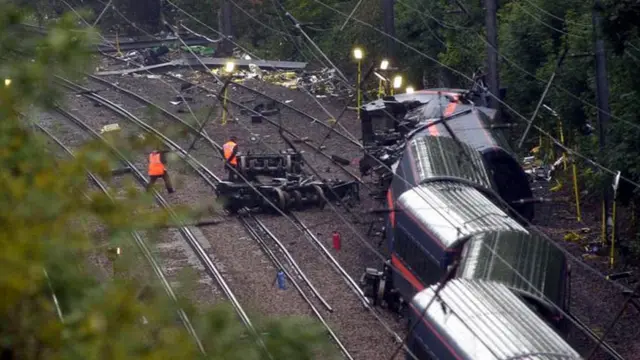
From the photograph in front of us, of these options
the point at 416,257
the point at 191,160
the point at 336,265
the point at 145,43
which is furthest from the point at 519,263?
the point at 145,43

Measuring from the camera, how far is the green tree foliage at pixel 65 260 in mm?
2906

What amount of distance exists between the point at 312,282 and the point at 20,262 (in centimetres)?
1103

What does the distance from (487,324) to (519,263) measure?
176 cm

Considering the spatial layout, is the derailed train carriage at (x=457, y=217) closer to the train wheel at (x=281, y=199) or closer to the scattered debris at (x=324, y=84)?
the train wheel at (x=281, y=199)

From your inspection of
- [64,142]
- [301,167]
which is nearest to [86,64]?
[301,167]

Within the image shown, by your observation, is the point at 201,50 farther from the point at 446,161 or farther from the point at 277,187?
the point at 446,161

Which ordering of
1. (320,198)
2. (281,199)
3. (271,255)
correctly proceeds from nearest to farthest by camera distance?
(271,255), (281,199), (320,198)

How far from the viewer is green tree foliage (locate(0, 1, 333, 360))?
2.91 m

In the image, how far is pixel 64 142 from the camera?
68.7ft

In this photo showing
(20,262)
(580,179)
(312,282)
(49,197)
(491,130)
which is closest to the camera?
(20,262)

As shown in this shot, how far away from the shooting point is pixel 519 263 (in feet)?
33.3

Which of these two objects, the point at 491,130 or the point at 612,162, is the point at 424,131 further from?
the point at 612,162

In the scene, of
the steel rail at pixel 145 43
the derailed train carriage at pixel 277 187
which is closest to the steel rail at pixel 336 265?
the derailed train carriage at pixel 277 187

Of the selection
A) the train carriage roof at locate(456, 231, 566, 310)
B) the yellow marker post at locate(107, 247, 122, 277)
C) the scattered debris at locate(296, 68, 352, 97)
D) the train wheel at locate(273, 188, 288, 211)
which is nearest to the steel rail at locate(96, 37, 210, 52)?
the scattered debris at locate(296, 68, 352, 97)
